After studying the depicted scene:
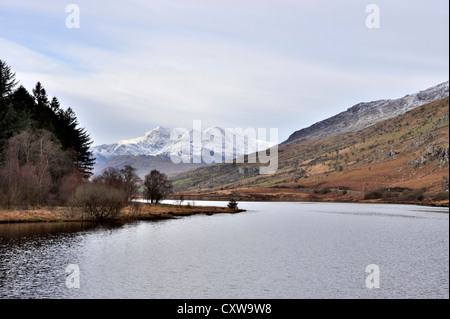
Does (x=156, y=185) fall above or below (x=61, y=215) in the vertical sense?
above

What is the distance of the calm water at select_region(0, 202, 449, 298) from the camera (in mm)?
35844

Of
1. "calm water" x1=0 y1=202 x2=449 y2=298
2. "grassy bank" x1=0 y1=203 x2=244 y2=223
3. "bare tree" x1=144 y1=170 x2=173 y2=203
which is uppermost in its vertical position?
"bare tree" x1=144 y1=170 x2=173 y2=203

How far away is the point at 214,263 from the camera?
4769cm

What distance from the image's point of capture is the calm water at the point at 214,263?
35.8 metres

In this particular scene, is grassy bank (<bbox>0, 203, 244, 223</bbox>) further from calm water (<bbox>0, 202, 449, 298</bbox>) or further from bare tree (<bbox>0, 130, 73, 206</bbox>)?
calm water (<bbox>0, 202, 449, 298</bbox>)

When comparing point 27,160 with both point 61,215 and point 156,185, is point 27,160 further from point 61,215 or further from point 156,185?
point 156,185

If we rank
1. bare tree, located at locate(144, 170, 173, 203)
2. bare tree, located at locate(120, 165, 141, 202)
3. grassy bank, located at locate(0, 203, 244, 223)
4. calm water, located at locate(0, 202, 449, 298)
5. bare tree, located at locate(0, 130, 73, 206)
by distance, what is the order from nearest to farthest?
calm water, located at locate(0, 202, 449, 298)
grassy bank, located at locate(0, 203, 244, 223)
bare tree, located at locate(0, 130, 73, 206)
bare tree, located at locate(120, 165, 141, 202)
bare tree, located at locate(144, 170, 173, 203)

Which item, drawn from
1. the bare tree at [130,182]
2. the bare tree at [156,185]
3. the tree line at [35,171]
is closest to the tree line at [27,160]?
the tree line at [35,171]

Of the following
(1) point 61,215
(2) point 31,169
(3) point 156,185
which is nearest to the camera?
(2) point 31,169

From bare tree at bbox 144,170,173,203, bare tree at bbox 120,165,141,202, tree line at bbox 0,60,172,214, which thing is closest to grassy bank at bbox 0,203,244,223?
tree line at bbox 0,60,172,214

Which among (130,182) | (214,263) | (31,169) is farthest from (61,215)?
(214,263)

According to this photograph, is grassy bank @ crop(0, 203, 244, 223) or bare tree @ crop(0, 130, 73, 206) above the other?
bare tree @ crop(0, 130, 73, 206)

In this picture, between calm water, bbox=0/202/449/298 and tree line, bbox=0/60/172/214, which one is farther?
tree line, bbox=0/60/172/214
